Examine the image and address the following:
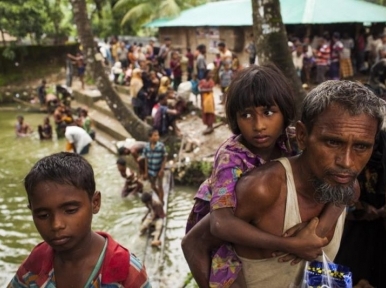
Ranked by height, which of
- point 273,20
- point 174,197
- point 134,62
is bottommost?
point 174,197

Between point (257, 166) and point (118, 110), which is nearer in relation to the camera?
point (257, 166)

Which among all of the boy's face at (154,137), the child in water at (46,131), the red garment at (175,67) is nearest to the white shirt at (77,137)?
the child in water at (46,131)

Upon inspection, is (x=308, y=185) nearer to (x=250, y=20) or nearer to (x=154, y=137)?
(x=154, y=137)

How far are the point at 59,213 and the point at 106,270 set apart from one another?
30cm

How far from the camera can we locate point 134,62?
54.5 feet

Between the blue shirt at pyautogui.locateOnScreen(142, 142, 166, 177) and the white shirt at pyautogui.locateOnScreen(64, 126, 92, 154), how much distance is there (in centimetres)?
350

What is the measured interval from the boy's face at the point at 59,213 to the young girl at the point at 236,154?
1.74 ft

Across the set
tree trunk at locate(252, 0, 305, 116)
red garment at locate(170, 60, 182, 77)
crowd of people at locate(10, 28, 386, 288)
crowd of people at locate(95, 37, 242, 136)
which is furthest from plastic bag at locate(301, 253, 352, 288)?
red garment at locate(170, 60, 182, 77)

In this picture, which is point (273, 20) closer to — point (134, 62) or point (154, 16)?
point (134, 62)

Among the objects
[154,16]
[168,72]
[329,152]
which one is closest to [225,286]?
[329,152]

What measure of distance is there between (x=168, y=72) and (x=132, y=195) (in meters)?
7.22

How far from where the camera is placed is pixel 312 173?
1.76 metres

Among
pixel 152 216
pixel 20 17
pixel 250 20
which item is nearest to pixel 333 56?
pixel 250 20

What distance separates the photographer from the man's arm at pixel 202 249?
6.44 feet
